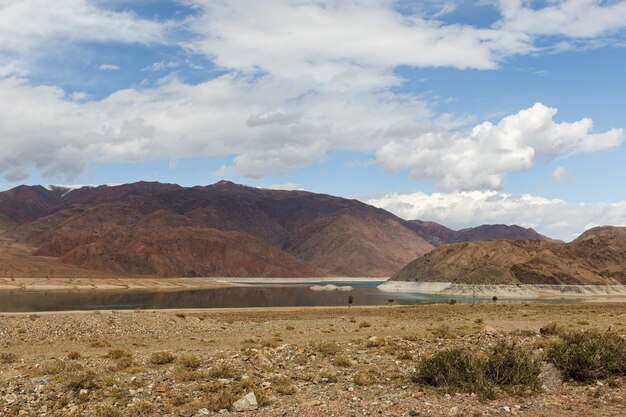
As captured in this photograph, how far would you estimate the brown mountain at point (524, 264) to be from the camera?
467ft

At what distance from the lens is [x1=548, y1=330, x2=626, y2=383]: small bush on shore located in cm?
1634

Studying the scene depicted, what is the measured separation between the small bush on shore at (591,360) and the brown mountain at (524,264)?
12585 centimetres

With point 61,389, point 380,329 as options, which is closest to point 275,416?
point 61,389

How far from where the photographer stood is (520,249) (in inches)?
6747

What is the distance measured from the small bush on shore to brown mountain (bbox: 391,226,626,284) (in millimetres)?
125846

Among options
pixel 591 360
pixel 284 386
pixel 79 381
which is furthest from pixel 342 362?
pixel 79 381

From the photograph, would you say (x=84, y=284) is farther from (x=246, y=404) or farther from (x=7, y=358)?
(x=246, y=404)

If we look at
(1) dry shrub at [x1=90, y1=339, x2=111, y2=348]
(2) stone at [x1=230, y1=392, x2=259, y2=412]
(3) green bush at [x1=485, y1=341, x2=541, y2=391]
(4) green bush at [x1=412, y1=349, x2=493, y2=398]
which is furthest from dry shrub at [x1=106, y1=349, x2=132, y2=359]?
(3) green bush at [x1=485, y1=341, x2=541, y2=391]

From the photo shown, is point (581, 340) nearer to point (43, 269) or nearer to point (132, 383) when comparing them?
point (132, 383)

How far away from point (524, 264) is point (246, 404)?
150 metres

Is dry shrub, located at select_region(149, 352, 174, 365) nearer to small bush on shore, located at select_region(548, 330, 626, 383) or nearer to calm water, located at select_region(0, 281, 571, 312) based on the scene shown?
small bush on shore, located at select_region(548, 330, 626, 383)

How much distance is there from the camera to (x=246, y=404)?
1387cm

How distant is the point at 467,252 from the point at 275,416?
167 metres

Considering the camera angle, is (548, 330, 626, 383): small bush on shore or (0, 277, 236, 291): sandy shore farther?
(0, 277, 236, 291): sandy shore
